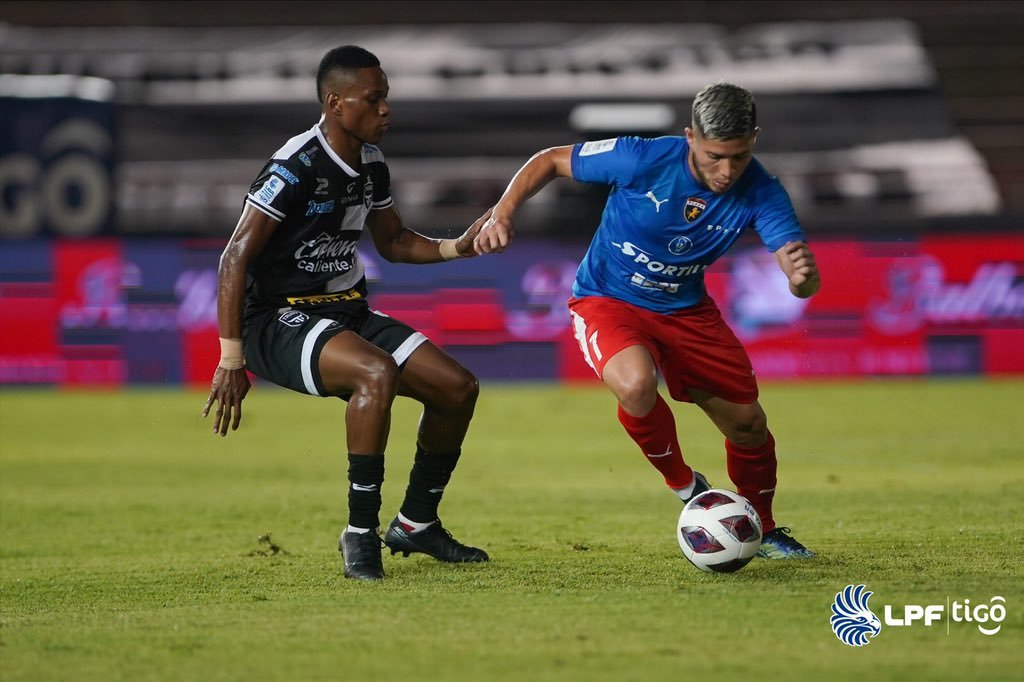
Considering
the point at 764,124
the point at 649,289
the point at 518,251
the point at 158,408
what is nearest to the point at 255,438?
the point at 158,408

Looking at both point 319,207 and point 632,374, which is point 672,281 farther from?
point 319,207

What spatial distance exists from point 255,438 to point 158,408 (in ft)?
8.45

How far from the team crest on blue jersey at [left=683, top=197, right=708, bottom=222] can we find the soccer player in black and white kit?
92cm

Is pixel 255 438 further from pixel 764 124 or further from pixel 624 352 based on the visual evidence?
pixel 764 124

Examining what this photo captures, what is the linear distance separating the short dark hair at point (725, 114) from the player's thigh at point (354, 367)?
5.03 feet

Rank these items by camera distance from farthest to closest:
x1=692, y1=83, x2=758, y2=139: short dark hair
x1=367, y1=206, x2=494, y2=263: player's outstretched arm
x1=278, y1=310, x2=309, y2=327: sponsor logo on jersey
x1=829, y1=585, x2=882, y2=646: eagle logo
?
x1=367, y1=206, x2=494, y2=263: player's outstretched arm → x1=278, y1=310, x2=309, y2=327: sponsor logo on jersey → x1=692, y1=83, x2=758, y2=139: short dark hair → x1=829, y1=585, x2=882, y2=646: eagle logo

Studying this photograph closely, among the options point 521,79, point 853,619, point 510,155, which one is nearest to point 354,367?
point 853,619

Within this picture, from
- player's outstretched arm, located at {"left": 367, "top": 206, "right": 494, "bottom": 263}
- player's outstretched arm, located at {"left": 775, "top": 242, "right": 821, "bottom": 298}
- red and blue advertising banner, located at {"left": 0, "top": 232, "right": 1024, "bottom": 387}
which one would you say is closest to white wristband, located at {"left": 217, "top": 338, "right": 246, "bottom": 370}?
player's outstretched arm, located at {"left": 367, "top": 206, "right": 494, "bottom": 263}

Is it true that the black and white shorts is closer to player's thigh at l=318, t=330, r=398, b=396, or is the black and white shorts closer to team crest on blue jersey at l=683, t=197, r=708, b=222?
player's thigh at l=318, t=330, r=398, b=396

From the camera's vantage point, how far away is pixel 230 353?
5090mm

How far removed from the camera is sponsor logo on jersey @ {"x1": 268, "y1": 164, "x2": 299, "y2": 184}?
16.9 feet

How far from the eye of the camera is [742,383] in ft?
17.6

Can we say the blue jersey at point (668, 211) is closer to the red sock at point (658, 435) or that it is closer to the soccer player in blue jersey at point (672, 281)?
the soccer player in blue jersey at point (672, 281)

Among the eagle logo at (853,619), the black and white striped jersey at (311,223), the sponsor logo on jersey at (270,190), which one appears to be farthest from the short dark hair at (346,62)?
the eagle logo at (853,619)
